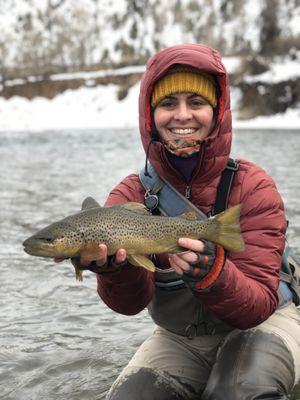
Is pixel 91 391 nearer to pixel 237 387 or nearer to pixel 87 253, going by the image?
pixel 237 387

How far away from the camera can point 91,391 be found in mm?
4566

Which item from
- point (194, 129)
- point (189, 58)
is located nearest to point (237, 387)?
point (194, 129)

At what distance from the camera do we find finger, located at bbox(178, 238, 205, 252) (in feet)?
10.3

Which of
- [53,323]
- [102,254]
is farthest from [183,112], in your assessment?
[53,323]

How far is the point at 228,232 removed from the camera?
326cm

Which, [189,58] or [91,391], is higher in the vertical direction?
[189,58]

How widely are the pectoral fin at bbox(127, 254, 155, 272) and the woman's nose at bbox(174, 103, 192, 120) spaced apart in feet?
3.00

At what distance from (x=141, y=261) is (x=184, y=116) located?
954 mm

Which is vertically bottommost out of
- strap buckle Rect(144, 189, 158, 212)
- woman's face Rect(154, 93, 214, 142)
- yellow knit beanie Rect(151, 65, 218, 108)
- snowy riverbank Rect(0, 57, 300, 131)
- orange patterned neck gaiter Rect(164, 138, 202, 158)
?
snowy riverbank Rect(0, 57, 300, 131)

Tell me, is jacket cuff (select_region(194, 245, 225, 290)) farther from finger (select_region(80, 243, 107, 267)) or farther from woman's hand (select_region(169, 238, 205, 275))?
finger (select_region(80, 243, 107, 267))

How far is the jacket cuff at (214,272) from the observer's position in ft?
10.5

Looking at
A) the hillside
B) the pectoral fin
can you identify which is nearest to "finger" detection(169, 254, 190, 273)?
the pectoral fin

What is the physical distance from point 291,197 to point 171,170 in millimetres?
9017

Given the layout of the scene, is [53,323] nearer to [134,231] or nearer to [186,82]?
[134,231]
